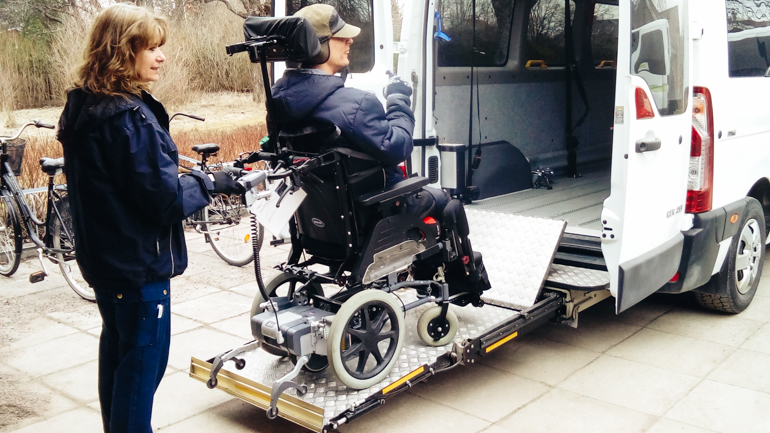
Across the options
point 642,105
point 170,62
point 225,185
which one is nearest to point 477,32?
point 642,105

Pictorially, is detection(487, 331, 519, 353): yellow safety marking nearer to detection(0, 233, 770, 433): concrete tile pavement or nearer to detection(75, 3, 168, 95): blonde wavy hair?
detection(0, 233, 770, 433): concrete tile pavement

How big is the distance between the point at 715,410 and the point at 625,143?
1.47 m

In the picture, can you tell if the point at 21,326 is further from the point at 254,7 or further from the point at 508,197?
the point at 254,7

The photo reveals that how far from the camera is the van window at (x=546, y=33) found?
6734 millimetres

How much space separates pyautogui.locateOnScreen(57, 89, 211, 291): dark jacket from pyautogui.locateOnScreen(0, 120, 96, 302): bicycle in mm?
3061

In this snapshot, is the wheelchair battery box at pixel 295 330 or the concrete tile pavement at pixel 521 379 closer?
A: the wheelchair battery box at pixel 295 330

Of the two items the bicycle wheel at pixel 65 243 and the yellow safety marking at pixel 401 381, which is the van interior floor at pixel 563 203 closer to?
the yellow safety marking at pixel 401 381

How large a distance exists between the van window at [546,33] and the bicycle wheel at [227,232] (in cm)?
318

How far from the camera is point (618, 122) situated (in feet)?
12.2

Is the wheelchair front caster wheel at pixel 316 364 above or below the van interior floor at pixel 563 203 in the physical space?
below

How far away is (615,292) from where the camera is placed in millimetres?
3820

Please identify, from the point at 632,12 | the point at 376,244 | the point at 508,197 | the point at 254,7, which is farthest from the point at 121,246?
the point at 254,7

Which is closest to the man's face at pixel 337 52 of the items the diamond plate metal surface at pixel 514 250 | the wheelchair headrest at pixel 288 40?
the wheelchair headrest at pixel 288 40

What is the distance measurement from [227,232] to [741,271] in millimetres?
4400
